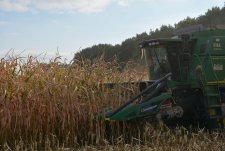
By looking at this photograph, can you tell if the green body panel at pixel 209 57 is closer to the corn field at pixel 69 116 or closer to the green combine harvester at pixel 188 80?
the green combine harvester at pixel 188 80

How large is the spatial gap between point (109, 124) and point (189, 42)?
2313 millimetres

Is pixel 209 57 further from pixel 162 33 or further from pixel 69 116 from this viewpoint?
pixel 162 33

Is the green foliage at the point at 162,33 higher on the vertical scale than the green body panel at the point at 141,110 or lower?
higher

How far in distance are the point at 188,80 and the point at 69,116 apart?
8.22 feet

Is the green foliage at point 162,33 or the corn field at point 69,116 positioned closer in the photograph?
the corn field at point 69,116

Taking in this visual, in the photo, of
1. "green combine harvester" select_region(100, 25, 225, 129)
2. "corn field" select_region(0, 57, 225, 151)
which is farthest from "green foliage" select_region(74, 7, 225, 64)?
Result: "corn field" select_region(0, 57, 225, 151)

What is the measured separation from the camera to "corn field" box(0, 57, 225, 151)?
246 inches

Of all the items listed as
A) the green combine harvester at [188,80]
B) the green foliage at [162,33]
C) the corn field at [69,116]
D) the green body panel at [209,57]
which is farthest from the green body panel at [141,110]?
the green foliage at [162,33]

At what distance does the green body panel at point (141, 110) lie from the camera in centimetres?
688

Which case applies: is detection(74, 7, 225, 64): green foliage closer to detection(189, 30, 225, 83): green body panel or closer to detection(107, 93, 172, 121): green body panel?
detection(189, 30, 225, 83): green body panel

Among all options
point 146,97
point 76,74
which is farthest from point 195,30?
point 76,74

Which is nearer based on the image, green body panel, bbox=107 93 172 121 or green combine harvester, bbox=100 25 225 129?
green body panel, bbox=107 93 172 121

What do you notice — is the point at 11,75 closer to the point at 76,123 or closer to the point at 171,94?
the point at 76,123

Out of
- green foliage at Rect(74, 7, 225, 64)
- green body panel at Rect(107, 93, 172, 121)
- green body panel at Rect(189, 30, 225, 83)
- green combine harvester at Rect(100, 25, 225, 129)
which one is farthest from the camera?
green foliage at Rect(74, 7, 225, 64)
